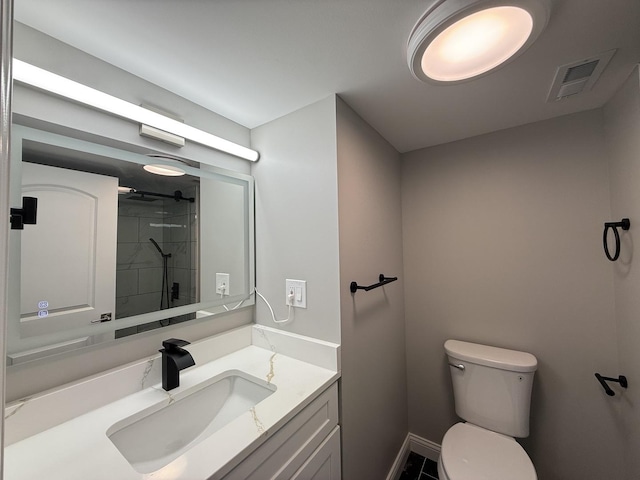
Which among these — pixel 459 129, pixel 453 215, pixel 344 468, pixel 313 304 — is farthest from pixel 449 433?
pixel 459 129

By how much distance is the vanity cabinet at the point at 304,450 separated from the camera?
30.5 inches

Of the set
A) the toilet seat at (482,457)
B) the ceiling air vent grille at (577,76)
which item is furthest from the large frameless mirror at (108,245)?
the ceiling air vent grille at (577,76)

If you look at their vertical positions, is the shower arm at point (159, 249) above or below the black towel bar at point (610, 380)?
above

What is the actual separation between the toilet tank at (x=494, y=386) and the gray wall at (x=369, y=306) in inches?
15.2

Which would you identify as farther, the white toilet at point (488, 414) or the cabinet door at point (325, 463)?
the white toilet at point (488, 414)

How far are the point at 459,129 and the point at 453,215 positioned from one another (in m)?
0.53

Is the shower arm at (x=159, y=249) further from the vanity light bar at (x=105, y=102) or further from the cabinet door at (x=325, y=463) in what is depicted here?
the cabinet door at (x=325, y=463)

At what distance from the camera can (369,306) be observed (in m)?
1.40

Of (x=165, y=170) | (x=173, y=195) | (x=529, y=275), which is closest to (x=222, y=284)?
(x=173, y=195)

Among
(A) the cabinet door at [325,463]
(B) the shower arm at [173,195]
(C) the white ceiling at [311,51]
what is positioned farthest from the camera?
(B) the shower arm at [173,195]

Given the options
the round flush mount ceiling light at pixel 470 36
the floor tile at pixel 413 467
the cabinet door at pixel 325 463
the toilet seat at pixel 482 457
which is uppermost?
the round flush mount ceiling light at pixel 470 36

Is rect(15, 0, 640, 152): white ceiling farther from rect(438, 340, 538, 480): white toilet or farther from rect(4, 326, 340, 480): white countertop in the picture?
rect(438, 340, 538, 480): white toilet

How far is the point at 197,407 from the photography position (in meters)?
1.06

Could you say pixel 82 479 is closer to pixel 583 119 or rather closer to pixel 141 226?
pixel 141 226
